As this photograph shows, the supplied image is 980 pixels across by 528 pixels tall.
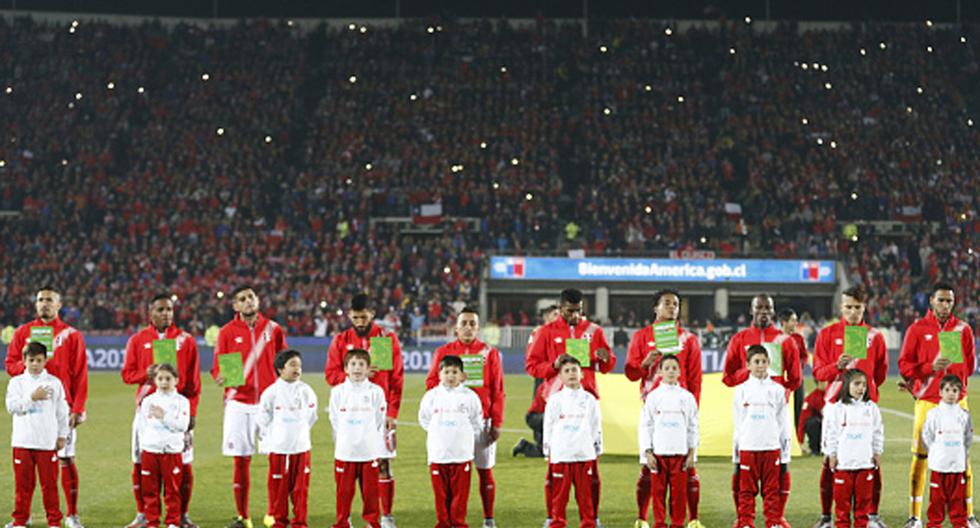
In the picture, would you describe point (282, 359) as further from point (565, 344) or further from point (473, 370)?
point (565, 344)

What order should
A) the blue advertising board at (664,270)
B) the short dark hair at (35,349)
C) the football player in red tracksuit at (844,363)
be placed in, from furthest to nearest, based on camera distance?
the blue advertising board at (664,270), the football player in red tracksuit at (844,363), the short dark hair at (35,349)

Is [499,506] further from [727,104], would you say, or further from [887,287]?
[727,104]

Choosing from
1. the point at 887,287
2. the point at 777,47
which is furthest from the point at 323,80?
the point at 887,287

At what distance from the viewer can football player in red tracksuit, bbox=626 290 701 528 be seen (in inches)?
427

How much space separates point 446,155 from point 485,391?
35.4 metres

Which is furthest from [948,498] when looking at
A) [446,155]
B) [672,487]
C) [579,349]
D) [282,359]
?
[446,155]

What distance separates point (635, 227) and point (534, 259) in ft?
12.6

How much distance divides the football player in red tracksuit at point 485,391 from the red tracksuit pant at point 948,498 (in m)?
3.71

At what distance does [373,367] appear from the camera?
36.1 feet

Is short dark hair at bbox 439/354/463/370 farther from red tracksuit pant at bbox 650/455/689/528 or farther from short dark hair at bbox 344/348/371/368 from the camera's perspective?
red tracksuit pant at bbox 650/455/689/528

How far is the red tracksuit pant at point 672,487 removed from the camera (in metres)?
10.5

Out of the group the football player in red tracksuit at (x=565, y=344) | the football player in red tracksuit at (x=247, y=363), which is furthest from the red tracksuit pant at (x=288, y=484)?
the football player in red tracksuit at (x=565, y=344)

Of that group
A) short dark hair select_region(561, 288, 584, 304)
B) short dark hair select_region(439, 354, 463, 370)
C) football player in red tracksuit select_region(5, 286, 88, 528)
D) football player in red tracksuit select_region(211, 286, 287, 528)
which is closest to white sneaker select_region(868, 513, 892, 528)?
short dark hair select_region(561, 288, 584, 304)

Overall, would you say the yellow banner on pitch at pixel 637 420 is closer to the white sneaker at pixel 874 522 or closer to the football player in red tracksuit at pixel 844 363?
the football player in red tracksuit at pixel 844 363
